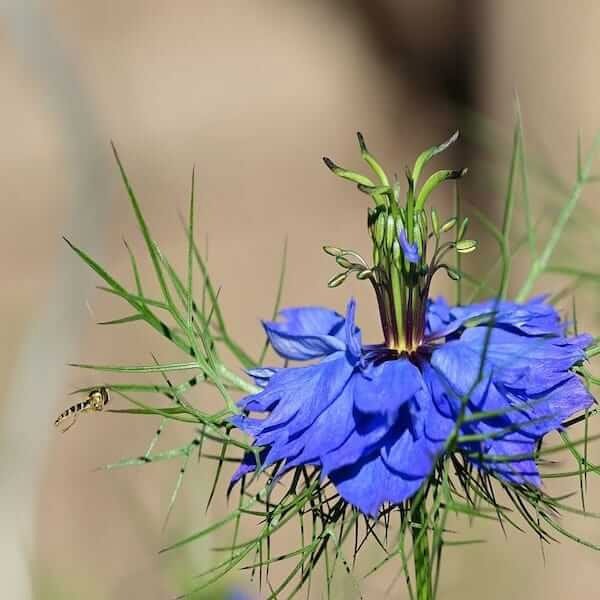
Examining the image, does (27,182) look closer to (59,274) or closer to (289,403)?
(59,274)

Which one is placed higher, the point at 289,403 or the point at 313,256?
the point at 313,256

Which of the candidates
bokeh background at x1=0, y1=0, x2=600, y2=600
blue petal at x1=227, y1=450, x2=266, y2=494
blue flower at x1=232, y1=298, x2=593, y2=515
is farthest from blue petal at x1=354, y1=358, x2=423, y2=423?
bokeh background at x1=0, y1=0, x2=600, y2=600

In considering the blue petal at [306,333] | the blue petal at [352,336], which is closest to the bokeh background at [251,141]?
the blue petal at [306,333]

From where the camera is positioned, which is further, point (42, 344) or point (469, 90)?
point (469, 90)

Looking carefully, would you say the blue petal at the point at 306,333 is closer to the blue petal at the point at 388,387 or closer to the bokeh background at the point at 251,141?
the blue petal at the point at 388,387

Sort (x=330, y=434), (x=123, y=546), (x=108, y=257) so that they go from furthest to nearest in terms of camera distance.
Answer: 1. (x=108, y=257)
2. (x=123, y=546)
3. (x=330, y=434)

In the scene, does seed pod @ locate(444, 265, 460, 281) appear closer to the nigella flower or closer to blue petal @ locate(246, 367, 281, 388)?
the nigella flower

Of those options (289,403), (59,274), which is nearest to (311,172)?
(59,274)

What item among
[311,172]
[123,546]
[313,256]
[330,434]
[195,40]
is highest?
[195,40]

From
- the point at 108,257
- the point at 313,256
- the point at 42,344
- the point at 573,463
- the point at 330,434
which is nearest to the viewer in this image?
the point at 330,434
